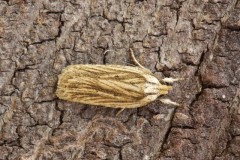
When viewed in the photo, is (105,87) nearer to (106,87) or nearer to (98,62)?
(106,87)

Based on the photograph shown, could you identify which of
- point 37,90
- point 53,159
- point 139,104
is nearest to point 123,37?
point 139,104

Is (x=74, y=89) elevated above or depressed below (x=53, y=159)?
above

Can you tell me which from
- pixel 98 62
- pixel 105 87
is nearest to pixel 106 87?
pixel 105 87

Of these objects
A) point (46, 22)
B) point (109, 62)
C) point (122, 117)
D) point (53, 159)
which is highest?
point (46, 22)

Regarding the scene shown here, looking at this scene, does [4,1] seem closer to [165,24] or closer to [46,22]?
[46,22]
